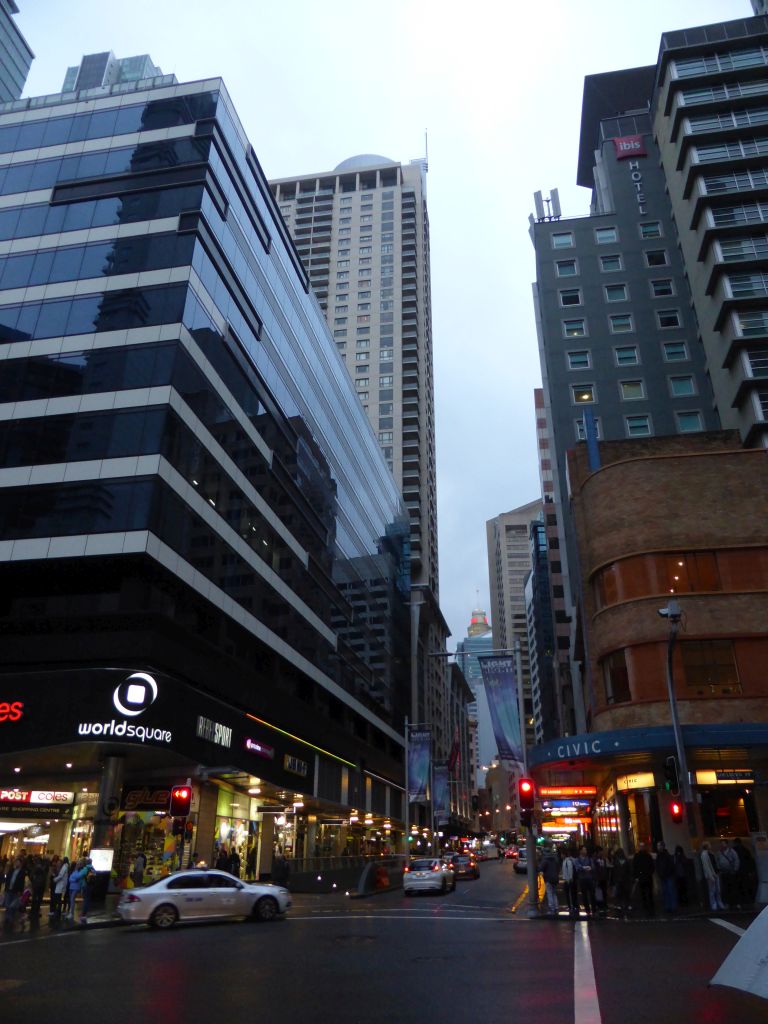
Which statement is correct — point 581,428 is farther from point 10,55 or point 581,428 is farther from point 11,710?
point 10,55

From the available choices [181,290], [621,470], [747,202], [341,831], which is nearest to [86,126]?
[181,290]

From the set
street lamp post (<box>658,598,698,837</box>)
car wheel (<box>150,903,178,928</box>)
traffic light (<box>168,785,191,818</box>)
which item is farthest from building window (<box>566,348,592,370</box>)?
car wheel (<box>150,903,178,928</box>)

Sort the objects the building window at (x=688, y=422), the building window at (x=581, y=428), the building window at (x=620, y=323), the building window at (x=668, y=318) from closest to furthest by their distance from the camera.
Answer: the building window at (x=688, y=422) → the building window at (x=581, y=428) → the building window at (x=668, y=318) → the building window at (x=620, y=323)

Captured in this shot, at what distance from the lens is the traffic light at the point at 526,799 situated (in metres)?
24.3

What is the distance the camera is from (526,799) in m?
24.6

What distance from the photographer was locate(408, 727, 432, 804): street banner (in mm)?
55000

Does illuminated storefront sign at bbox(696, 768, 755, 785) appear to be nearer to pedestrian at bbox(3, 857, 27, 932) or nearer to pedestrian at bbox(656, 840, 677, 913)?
pedestrian at bbox(656, 840, 677, 913)

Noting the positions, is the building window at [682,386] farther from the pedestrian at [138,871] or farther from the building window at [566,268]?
the pedestrian at [138,871]

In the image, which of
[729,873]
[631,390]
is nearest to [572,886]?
[729,873]

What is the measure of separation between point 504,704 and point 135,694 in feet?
48.3

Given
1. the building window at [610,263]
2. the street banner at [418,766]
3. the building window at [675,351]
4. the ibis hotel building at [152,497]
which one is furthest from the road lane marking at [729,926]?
the building window at [610,263]

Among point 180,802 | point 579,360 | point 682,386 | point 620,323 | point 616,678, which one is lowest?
point 180,802

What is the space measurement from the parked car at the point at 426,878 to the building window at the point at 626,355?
3949cm

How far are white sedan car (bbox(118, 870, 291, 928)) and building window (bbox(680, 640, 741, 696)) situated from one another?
1697 cm
